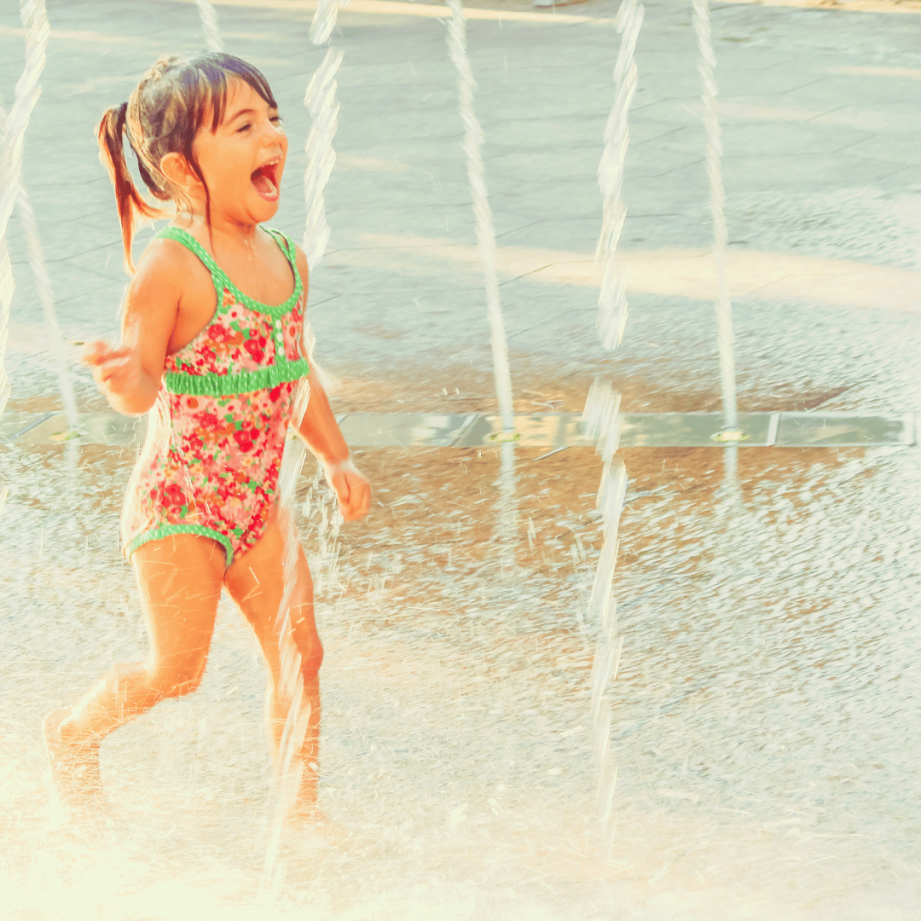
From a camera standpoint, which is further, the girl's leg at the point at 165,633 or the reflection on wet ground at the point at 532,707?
the reflection on wet ground at the point at 532,707

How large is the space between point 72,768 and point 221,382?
77 centimetres

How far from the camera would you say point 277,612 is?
2350mm

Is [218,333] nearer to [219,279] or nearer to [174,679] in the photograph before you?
[219,279]

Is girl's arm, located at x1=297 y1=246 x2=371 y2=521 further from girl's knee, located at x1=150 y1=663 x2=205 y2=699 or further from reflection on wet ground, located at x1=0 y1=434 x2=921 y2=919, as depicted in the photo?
reflection on wet ground, located at x1=0 y1=434 x2=921 y2=919

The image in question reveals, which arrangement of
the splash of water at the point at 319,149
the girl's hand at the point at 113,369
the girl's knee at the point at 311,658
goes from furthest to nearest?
the splash of water at the point at 319,149 → the girl's knee at the point at 311,658 → the girl's hand at the point at 113,369

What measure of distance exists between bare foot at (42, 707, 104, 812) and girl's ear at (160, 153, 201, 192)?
0.93 meters

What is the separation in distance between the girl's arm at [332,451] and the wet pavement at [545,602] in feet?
1.91

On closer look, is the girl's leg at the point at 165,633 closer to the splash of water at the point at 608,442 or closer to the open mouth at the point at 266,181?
the open mouth at the point at 266,181

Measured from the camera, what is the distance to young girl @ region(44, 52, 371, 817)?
2.18m

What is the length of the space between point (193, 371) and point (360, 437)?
7.17 feet

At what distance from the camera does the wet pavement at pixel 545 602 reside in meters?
2.47

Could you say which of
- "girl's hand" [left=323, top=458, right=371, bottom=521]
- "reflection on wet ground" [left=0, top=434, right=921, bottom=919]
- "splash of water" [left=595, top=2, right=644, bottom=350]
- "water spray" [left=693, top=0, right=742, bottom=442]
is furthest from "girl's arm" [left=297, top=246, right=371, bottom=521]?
"splash of water" [left=595, top=2, right=644, bottom=350]

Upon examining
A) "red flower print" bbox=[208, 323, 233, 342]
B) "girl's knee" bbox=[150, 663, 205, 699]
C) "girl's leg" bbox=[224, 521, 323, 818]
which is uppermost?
"red flower print" bbox=[208, 323, 233, 342]

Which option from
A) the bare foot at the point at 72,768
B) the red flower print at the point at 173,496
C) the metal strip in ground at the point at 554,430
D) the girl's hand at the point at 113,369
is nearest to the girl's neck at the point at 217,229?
the girl's hand at the point at 113,369
